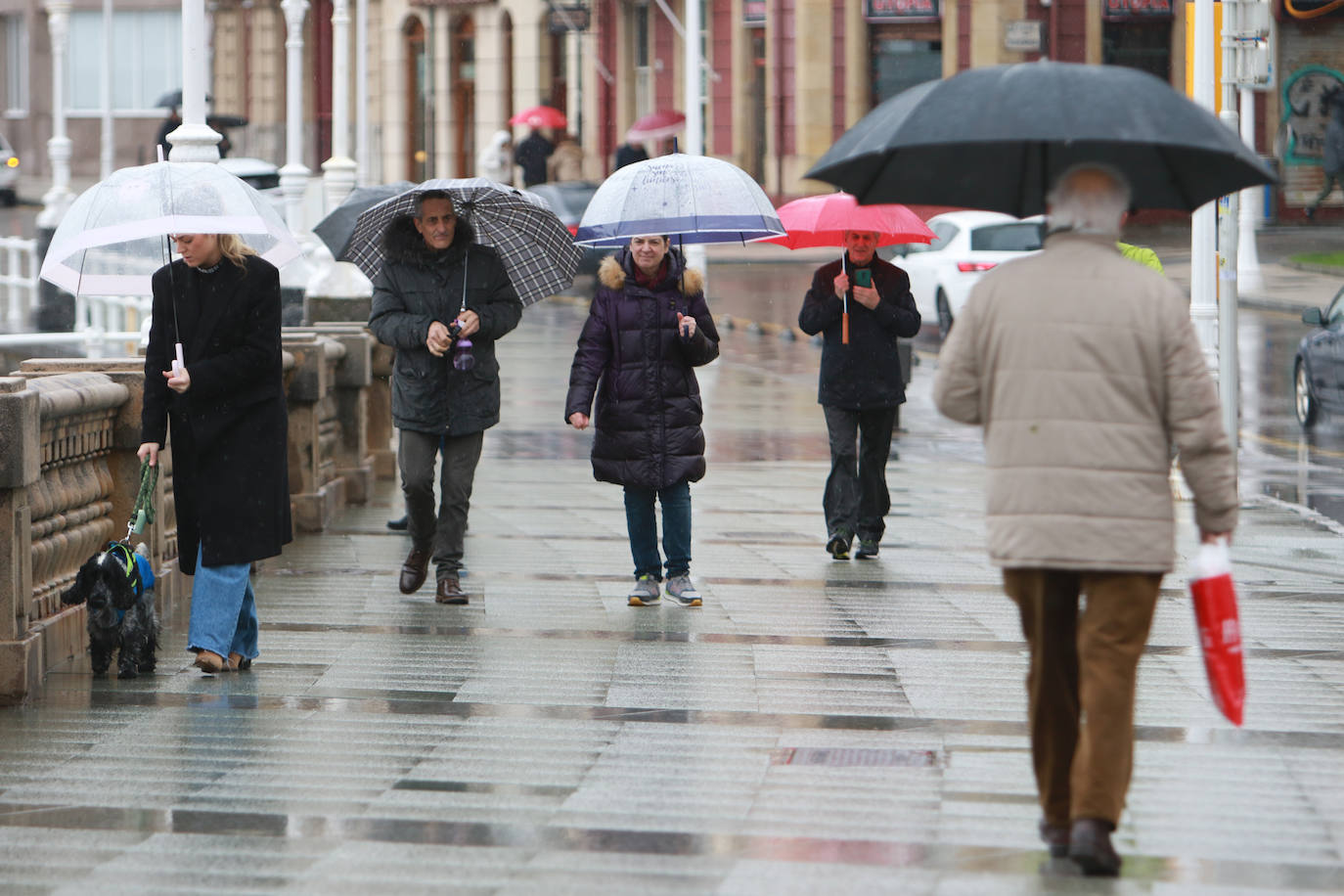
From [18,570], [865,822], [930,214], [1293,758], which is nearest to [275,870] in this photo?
[865,822]

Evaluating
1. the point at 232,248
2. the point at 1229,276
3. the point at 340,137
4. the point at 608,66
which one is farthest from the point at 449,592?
the point at 608,66

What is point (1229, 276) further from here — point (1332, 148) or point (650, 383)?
point (1332, 148)

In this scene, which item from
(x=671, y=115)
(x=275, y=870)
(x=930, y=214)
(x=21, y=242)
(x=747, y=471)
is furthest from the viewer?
(x=671, y=115)

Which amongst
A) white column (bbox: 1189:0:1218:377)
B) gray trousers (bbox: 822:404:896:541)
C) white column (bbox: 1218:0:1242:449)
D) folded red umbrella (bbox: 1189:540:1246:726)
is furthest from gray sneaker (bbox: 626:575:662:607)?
white column (bbox: 1189:0:1218:377)

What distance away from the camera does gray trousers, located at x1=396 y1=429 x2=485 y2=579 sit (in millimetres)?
9336

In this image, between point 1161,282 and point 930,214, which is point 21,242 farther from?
point 1161,282

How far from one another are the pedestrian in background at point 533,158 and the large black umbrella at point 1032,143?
32555 millimetres

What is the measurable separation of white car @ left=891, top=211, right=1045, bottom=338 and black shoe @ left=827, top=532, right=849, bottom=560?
47.5 feet

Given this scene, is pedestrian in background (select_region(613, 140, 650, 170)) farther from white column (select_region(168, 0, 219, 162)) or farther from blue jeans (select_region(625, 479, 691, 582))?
blue jeans (select_region(625, 479, 691, 582))

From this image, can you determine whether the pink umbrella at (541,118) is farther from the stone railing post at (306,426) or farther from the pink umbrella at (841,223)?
the pink umbrella at (841,223)

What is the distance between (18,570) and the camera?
7.23 metres

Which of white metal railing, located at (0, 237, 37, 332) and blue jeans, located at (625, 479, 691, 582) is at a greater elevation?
white metal railing, located at (0, 237, 37, 332)

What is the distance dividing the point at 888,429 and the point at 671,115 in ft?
92.1

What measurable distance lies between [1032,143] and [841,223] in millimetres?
4862
